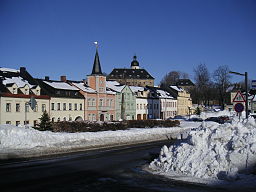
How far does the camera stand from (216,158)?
12164mm

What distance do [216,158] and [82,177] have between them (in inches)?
188

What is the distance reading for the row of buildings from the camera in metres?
46.9

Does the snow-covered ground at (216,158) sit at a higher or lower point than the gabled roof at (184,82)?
lower

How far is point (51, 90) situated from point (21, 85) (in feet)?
19.7

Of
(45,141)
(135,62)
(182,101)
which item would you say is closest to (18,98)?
(45,141)

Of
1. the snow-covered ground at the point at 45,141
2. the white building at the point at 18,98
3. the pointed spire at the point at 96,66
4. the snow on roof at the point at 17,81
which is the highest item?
the pointed spire at the point at 96,66

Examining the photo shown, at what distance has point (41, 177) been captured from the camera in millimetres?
12266

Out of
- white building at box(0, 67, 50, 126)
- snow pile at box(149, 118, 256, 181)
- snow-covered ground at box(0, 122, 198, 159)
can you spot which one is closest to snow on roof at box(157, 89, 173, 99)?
white building at box(0, 67, 50, 126)

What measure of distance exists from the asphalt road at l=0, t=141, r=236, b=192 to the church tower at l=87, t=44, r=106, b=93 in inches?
1818

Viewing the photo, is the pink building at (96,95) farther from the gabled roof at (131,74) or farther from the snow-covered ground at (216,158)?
the gabled roof at (131,74)

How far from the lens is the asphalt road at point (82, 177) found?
10648 millimetres

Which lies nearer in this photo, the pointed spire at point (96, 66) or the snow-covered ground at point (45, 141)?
the snow-covered ground at point (45, 141)

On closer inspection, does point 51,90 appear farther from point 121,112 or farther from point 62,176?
point 62,176

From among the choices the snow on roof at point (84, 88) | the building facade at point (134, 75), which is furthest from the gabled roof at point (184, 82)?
the snow on roof at point (84, 88)
